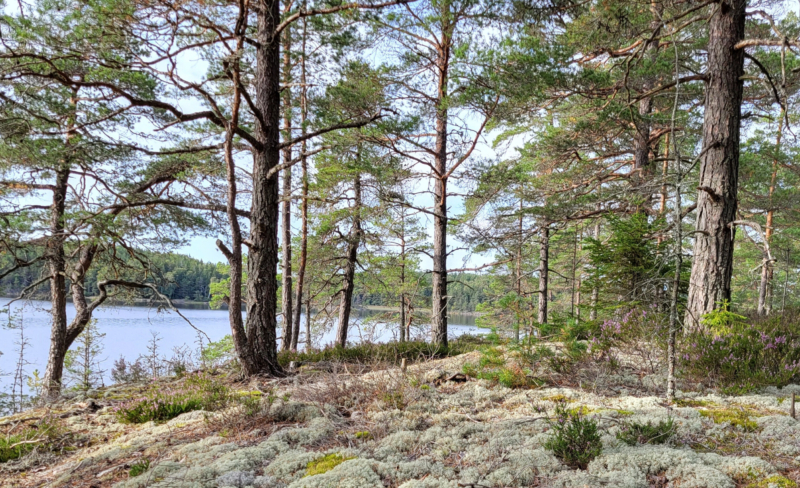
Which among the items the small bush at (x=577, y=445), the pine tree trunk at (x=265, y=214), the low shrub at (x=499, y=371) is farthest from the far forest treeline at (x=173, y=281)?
the small bush at (x=577, y=445)

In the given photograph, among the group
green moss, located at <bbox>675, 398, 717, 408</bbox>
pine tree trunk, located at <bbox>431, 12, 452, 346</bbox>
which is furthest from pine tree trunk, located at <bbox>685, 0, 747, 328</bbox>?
pine tree trunk, located at <bbox>431, 12, 452, 346</bbox>

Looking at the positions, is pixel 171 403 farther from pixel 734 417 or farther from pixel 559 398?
pixel 734 417

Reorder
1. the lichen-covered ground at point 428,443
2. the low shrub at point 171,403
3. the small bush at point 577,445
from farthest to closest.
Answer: the low shrub at point 171,403 < the small bush at point 577,445 < the lichen-covered ground at point 428,443

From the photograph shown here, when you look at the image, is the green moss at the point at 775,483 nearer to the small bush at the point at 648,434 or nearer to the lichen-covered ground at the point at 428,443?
the lichen-covered ground at the point at 428,443

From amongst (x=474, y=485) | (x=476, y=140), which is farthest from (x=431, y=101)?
(x=474, y=485)

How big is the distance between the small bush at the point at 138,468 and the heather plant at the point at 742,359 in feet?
16.7

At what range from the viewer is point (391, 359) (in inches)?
285

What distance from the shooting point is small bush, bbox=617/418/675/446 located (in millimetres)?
2613

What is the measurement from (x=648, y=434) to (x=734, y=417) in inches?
37.8

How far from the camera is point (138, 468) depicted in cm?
270

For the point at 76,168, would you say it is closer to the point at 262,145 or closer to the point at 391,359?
the point at 262,145

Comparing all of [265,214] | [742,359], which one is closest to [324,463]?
[265,214]

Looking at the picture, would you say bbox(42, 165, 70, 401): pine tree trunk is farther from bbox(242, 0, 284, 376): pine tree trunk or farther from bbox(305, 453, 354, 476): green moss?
bbox(305, 453, 354, 476): green moss

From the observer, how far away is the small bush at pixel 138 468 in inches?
105
